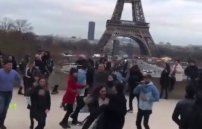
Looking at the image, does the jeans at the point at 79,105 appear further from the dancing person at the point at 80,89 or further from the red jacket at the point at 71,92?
the red jacket at the point at 71,92

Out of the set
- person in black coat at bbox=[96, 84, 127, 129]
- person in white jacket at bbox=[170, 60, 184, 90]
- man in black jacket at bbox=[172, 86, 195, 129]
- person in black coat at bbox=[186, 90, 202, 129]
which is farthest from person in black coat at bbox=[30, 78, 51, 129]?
person in white jacket at bbox=[170, 60, 184, 90]

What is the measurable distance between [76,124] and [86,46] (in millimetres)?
103228

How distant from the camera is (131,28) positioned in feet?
259

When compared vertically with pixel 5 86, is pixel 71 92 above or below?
below

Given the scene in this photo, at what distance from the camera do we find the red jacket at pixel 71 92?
12.3m

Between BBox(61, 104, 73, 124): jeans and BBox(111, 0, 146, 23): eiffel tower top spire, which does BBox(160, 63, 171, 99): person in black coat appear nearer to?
BBox(61, 104, 73, 124): jeans

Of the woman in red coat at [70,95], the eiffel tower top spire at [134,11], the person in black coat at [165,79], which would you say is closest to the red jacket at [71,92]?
the woman in red coat at [70,95]

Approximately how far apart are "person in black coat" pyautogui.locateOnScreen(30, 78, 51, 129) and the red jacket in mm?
1694

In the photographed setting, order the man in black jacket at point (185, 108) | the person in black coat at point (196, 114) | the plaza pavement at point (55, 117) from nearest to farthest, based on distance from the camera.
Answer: the person in black coat at point (196, 114), the man in black jacket at point (185, 108), the plaza pavement at point (55, 117)

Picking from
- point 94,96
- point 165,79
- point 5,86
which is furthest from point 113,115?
point 165,79

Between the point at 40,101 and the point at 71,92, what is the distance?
190 cm

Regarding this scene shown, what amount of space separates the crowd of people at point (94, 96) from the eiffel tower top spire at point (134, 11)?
57909mm

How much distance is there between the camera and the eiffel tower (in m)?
77.8

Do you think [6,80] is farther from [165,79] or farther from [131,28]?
[131,28]
